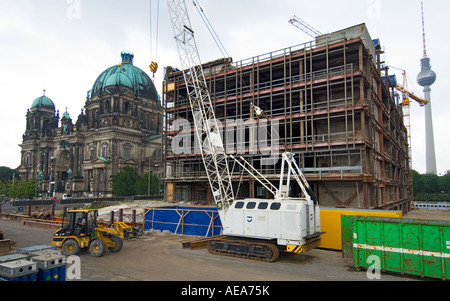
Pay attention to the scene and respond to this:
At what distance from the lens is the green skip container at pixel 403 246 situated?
12258 millimetres

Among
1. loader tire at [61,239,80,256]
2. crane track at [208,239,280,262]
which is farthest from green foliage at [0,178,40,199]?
crane track at [208,239,280,262]

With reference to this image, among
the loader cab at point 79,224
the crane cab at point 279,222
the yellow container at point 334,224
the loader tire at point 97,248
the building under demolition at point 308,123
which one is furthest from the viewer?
the building under demolition at point 308,123

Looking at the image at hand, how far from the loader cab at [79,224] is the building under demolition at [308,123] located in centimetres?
1428

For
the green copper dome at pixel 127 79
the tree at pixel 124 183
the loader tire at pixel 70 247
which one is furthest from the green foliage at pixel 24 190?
the loader tire at pixel 70 247

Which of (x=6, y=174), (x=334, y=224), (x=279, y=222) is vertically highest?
(x=6, y=174)

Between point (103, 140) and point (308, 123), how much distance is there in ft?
194

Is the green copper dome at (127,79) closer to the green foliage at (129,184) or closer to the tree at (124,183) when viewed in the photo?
the green foliage at (129,184)

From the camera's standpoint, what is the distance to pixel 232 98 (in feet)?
133

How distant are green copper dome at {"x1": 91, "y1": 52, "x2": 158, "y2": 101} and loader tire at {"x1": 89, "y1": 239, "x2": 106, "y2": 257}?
7077 centimetres

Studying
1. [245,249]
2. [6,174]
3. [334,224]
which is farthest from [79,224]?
[6,174]

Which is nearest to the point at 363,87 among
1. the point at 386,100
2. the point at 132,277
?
the point at 386,100

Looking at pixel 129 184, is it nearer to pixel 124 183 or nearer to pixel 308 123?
pixel 124 183

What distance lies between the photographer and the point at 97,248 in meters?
17.1
